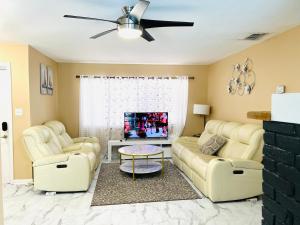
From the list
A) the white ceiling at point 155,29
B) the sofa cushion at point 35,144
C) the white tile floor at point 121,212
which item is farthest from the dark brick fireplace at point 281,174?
the sofa cushion at point 35,144

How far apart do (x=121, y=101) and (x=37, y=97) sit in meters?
1.94

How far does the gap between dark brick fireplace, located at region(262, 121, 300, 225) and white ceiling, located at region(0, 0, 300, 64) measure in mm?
1782

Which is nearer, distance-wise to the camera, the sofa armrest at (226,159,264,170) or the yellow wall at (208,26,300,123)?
the yellow wall at (208,26,300,123)

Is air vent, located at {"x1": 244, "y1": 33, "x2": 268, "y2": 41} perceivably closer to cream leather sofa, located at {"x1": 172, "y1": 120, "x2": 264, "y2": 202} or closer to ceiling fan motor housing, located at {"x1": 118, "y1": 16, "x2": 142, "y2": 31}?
cream leather sofa, located at {"x1": 172, "y1": 120, "x2": 264, "y2": 202}

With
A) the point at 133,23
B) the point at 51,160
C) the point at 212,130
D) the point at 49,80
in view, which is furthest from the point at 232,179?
the point at 49,80

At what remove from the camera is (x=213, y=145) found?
402 centimetres

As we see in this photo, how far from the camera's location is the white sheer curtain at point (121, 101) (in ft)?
17.8

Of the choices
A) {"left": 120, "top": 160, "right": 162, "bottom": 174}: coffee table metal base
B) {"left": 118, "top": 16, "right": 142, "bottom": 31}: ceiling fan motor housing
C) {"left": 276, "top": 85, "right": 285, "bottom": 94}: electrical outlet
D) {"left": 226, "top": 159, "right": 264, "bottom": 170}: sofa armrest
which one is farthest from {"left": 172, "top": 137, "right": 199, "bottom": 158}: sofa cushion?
{"left": 118, "top": 16, "right": 142, "bottom": 31}: ceiling fan motor housing

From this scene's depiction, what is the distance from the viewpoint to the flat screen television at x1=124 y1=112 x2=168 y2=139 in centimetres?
540

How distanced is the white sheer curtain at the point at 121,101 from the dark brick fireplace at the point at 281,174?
4.78 meters

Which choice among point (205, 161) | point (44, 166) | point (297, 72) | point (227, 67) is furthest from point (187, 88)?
point (44, 166)

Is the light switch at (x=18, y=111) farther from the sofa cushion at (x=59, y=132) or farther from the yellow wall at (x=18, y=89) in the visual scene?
the sofa cushion at (x=59, y=132)

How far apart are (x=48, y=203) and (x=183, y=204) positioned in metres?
1.79

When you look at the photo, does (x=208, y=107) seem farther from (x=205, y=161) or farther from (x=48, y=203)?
(x=48, y=203)
